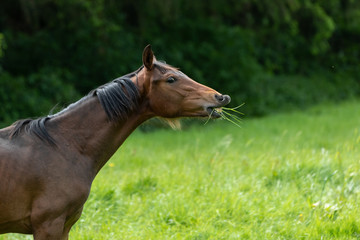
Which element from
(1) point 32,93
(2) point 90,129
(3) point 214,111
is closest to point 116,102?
(2) point 90,129

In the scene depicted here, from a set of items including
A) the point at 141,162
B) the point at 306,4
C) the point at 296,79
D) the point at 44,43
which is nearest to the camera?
the point at 141,162

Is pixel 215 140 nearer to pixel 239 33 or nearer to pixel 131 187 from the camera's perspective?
pixel 131 187

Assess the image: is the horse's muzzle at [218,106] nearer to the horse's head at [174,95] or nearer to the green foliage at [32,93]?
the horse's head at [174,95]

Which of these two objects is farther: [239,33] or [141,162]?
[239,33]

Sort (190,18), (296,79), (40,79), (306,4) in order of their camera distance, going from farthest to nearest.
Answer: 1. (296,79)
2. (190,18)
3. (306,4)
4. (40,79)

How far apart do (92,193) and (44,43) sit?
9.34 metres

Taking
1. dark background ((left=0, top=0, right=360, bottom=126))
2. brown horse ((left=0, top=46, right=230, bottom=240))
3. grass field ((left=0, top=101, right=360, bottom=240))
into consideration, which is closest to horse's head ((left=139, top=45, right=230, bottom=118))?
brown horse ((left=0, top=46, right=230, bottom=240))

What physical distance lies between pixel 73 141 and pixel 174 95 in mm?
787

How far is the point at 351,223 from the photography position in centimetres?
423

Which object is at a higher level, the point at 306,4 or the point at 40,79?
the point at 306,4

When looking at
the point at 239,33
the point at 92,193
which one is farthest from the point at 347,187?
the point at 239,33

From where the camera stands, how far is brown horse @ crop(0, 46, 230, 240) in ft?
10.0

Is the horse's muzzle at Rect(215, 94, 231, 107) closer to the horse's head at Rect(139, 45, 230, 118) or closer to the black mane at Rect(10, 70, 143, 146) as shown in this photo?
the horse's head at Rect(139, 45, 230, 118)

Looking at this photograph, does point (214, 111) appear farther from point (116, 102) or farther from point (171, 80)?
point (116, 102)
